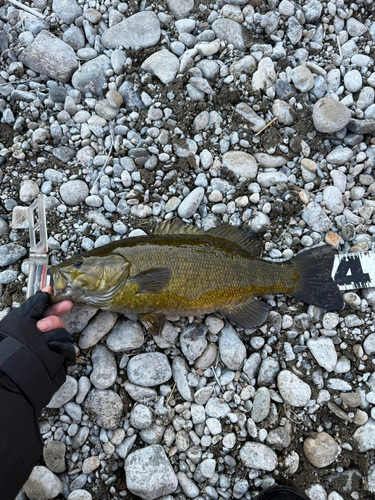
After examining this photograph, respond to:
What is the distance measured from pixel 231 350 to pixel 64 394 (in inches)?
70.0

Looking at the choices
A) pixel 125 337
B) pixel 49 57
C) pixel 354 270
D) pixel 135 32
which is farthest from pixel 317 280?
pixel 49 57

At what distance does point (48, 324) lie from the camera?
323cm

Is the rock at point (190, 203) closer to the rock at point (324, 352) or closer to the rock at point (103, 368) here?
the rock at point (103, 368)

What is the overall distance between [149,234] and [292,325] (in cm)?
192

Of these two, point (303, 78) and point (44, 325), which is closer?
point (44, 325)

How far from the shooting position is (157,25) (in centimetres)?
433

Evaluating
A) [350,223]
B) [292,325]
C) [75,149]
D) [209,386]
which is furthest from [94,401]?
[350,223]

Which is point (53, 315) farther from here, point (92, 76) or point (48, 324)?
point (92, 76)

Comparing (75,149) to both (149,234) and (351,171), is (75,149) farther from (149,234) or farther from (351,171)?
(351,171)

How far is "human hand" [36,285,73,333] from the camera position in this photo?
3223 mm

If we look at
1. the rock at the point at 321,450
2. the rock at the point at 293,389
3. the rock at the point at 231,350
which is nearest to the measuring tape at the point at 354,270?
the rock at the point at 293,389

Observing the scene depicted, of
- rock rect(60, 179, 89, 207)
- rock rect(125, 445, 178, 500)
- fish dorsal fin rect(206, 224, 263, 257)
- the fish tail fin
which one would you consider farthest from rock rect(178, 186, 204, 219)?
rock rect(125, 445, 178, 500)

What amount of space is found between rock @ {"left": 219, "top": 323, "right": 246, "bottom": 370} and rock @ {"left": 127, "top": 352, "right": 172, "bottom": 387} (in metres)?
0.61

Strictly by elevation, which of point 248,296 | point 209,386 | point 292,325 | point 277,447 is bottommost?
point 277,447
